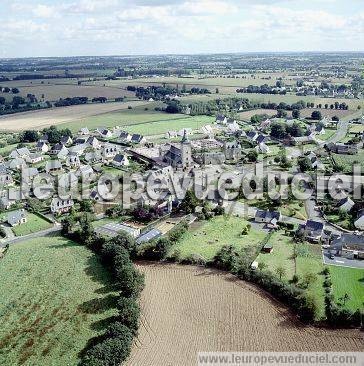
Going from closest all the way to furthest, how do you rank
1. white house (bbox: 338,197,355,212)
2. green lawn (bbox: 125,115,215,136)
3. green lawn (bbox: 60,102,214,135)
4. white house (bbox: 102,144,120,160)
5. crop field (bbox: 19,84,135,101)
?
white house (bbox: 338,197,355,212)
white house (bbox: 102,144,120,160)
green lawn (bbox: 125,115,215,136)
green lawn (bbox: 60,102,214,135)
crop field (bbox: 19,84,135,101)

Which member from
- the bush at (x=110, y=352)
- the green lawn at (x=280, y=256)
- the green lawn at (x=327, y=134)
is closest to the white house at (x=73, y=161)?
the green lawn at (x=280, y=256)

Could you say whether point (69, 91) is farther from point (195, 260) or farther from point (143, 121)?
point (195, 260)

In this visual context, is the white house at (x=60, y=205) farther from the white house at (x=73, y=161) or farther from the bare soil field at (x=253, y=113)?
the bare soil field at (x=253, y=113)

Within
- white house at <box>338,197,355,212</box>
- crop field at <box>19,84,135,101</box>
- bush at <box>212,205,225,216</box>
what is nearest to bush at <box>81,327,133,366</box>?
bush at <box>212,205,225,216</box>

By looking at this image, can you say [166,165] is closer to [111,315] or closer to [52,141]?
[52,141]

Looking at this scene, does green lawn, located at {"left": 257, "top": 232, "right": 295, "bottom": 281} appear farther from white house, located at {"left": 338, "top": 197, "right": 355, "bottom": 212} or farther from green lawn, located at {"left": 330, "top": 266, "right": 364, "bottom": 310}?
white house, located at {"left": 338, "top": 197, "right": 355, "bottom": 212}

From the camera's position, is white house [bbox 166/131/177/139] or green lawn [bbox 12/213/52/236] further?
white house [bbox 166/131/177/139]

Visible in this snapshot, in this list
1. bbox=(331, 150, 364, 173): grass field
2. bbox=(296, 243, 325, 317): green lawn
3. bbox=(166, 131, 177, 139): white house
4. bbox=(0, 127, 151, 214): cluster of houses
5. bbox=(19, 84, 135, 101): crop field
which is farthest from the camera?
bbox=(19, 84, 135, 101): crop field
